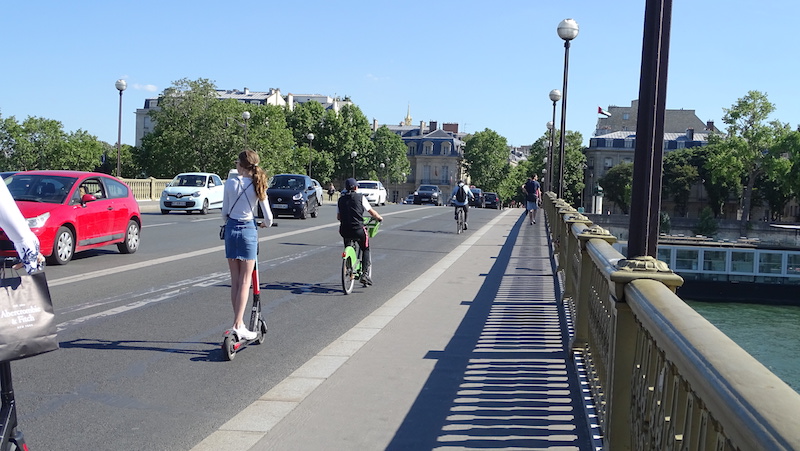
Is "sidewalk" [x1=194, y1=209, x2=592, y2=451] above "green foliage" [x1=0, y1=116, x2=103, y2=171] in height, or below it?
below

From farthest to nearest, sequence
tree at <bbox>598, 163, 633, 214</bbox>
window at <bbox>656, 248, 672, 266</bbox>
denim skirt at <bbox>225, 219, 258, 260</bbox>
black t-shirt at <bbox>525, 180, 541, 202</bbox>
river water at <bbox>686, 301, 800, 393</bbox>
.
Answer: tree at <bbox>598, 163, 633, 214</bbox> → window at <bbox>656, 248, 672, 266</bbox> → river water at <bbox>686, 301, 800, 393</bbox> → black t-shirt at <bbox>525, 180, 541, 202</bbox> → denim skirt at <bbox>225, 219, 258, 260</bbox>

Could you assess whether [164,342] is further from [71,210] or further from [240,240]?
[71,210]

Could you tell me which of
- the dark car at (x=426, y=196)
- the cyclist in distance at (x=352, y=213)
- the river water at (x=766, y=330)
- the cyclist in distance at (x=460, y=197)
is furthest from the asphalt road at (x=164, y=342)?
the dark car at (x=426, y=196)

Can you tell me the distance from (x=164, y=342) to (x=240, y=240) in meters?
1.32

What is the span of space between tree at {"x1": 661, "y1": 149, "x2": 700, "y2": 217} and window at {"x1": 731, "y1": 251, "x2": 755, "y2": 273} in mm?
47073

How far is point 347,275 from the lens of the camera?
11391 millimetres

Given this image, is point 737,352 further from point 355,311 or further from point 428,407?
point 355,311

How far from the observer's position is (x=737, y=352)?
2.21 meters

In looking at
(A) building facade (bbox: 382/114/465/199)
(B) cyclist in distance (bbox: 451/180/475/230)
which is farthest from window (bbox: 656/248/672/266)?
(A) building facade (bbox: 382/114/465/199)

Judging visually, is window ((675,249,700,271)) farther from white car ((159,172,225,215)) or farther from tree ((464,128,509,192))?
tree ((464,128,509,192))

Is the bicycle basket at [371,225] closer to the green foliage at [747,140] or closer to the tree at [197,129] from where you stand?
the tree at [197,129]

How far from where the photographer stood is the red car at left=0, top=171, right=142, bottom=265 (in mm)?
13594

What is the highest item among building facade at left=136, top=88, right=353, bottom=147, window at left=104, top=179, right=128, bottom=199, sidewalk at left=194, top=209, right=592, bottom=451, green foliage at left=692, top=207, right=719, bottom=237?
building facade at left=136, top=88, right=353, bottom=147

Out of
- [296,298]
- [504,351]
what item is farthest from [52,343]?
[296,298]
